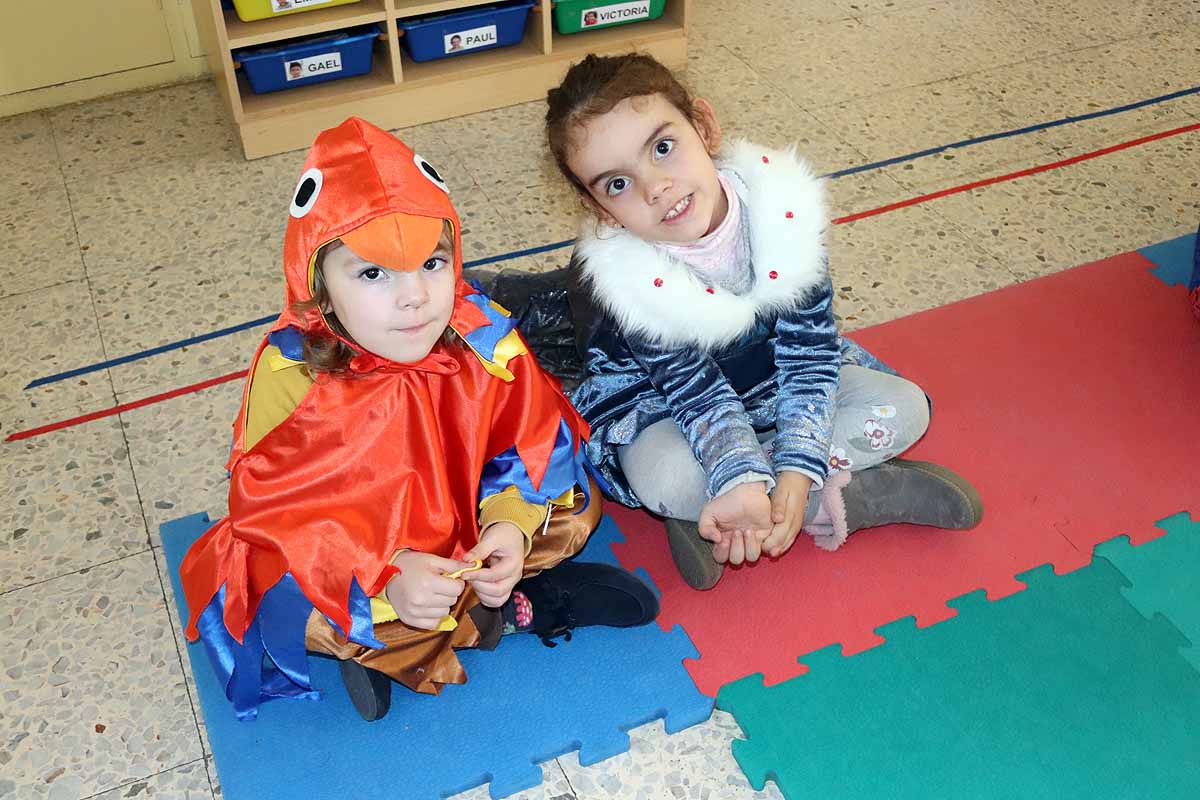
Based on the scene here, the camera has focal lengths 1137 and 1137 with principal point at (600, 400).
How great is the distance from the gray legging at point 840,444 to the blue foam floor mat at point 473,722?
0.17 m

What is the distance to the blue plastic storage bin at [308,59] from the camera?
2.19 meters

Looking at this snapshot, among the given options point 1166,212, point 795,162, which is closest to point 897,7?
point 1166,212

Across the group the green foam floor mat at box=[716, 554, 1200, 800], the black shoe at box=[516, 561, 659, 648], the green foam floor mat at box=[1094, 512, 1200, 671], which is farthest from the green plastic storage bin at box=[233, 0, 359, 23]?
the green foam floor mat at box=[1094, 512, 1200, 671]

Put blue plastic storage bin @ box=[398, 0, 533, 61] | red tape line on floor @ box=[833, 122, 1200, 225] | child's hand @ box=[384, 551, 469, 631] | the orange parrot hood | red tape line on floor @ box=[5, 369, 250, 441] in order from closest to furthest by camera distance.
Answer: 1. the orange parrot hood
2. child's hand @ box=[384, 551, 469, 631]
3. red tape line on floor @ box=[5, 369, 250, 441]
4. red tape line on floor @ box=[833, 122, 1200, 225]
5. blue plastic storage bin @ box=[398, 0, 533, 61]

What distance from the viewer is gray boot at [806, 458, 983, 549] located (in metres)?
1.42

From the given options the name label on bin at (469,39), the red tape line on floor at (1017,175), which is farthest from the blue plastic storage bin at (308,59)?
the red tape line on floor at (1017,175)

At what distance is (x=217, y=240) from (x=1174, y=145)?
1.84 metres

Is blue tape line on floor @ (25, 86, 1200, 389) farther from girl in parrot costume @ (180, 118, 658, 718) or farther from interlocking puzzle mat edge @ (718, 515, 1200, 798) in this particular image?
interlocking puzzle mat edge @ (718, 515, 1200, 798)

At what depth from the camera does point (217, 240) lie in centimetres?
206

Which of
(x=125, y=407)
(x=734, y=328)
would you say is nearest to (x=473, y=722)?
(x=734, y=328)

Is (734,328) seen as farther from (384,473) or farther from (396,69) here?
(396,69)

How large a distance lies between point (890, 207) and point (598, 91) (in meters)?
1.02

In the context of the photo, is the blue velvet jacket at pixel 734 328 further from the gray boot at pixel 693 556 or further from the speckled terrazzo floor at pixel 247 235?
the speckled terrazzo floor at pixel 247 235

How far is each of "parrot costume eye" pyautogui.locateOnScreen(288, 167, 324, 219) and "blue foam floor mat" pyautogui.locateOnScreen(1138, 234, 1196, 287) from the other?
1420mm
